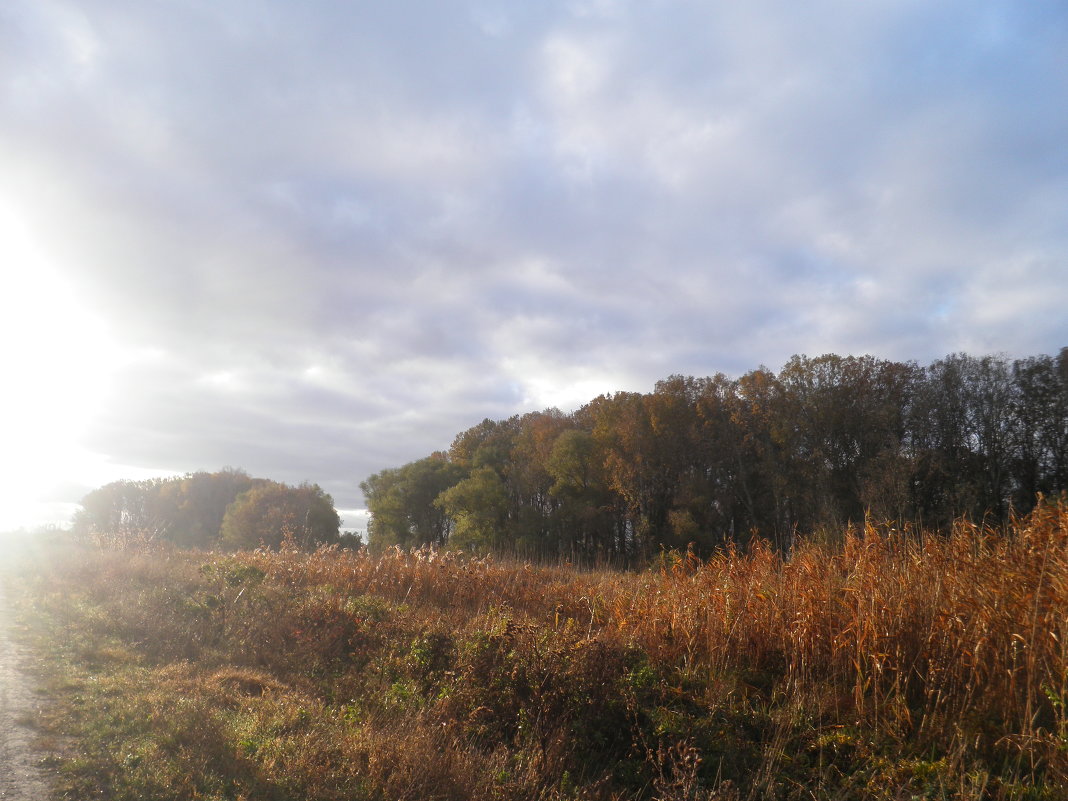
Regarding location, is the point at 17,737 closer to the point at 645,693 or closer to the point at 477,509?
the point at 645,693

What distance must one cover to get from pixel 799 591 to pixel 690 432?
36.0m

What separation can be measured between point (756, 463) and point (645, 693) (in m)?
36.2

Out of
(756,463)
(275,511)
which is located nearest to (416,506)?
(275,511)

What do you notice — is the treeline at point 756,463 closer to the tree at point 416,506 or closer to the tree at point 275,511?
the tree at point 416,506

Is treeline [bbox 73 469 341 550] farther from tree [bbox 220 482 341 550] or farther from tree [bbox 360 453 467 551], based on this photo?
tree [bbox 360 453 467 551]

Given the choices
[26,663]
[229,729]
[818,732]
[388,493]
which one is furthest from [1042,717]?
[388,493]

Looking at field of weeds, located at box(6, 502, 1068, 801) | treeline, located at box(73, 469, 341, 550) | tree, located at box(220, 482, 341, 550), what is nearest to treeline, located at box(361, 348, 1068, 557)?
tree, located at box(220, 482, 341, 550)

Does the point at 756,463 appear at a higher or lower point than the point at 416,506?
higher

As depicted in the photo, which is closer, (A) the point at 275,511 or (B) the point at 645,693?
(B) the point at 645,693

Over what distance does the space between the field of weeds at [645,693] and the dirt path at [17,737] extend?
0.55 ft

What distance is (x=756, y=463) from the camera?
132 ft

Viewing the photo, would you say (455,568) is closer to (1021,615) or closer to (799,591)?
(799,591)

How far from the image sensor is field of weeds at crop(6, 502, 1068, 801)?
15.8 feet

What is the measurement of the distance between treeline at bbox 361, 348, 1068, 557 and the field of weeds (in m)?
17.3
